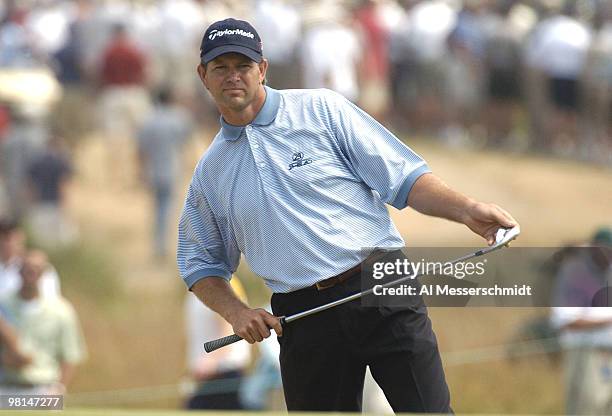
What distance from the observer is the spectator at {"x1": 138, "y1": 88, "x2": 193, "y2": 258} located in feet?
A: 70.6

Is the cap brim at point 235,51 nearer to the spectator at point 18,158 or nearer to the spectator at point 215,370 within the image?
the spectator at point 215,370

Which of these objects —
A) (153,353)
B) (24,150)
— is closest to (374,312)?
(153,353)

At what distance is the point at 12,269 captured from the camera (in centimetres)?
1279

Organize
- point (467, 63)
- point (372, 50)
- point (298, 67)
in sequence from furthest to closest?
point (467, 63), point (372, 50), point (298, 67)

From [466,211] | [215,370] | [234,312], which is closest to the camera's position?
[466,211]

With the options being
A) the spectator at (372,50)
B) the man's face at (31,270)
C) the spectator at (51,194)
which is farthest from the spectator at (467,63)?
the man's face at (31,270)

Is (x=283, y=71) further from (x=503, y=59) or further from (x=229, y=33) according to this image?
(x=229, y=33)

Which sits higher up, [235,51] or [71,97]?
[71,97]

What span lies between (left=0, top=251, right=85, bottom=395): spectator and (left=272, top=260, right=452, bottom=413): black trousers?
5.90m

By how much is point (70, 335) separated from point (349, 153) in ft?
21.1

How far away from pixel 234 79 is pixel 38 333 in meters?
6.42

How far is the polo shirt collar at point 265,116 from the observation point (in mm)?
6137

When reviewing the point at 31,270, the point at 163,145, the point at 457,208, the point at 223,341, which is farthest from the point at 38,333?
the point at 163,145

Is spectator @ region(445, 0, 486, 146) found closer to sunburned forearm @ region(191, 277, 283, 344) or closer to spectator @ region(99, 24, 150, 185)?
spectator @ region(99, 24, 150, 185)
